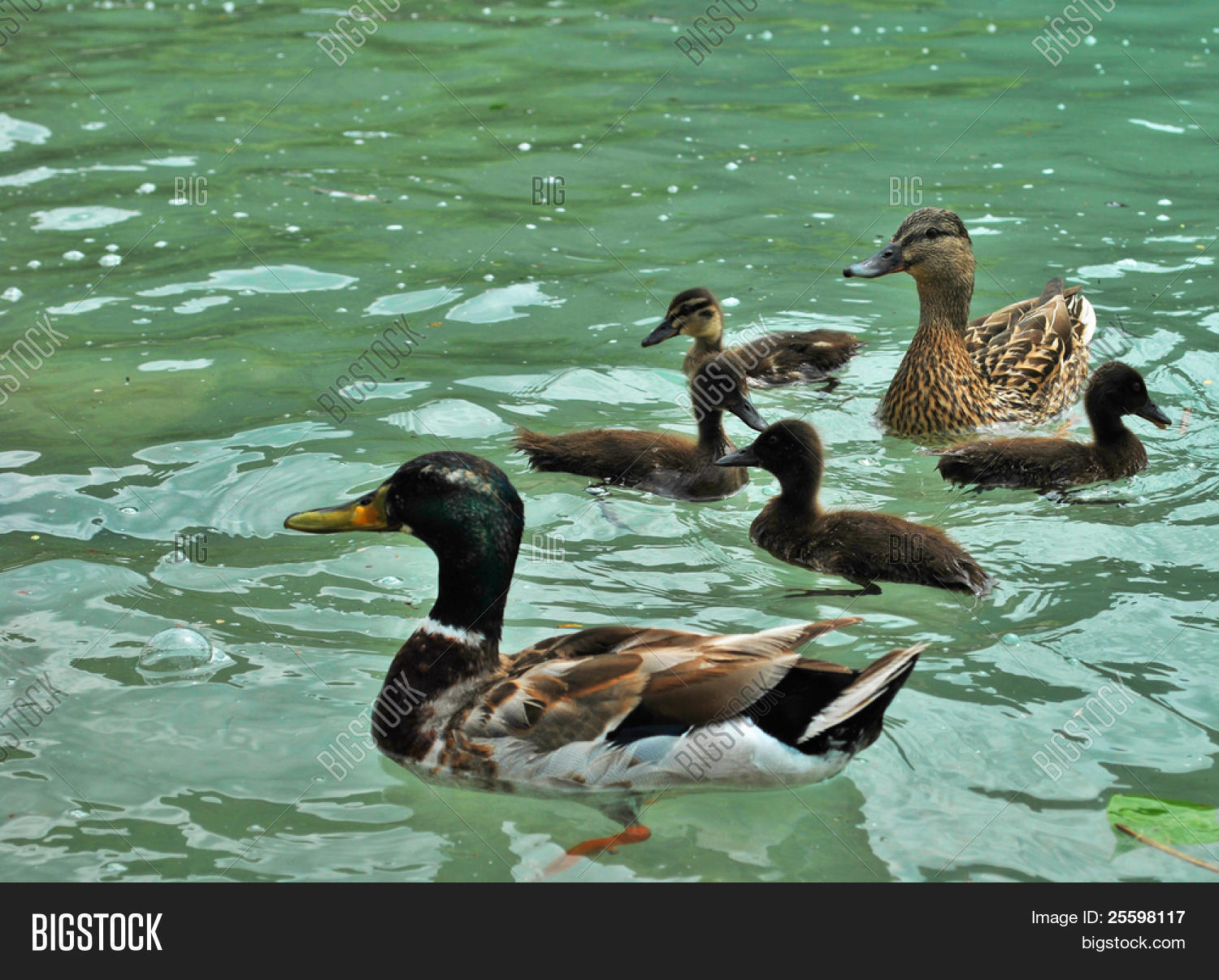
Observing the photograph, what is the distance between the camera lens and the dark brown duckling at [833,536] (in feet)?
20.0

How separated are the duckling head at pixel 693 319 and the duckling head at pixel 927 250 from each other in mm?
858

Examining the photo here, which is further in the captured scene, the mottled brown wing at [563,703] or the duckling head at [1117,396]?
the duckling head at [1117,396]

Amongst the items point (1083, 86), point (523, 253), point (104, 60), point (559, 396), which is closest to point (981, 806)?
point (559, 396)

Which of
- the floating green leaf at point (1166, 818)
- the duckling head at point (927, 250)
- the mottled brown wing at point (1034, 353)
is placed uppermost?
the duckling head at point (927, 250)

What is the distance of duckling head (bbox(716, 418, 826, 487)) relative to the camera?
6.62 m

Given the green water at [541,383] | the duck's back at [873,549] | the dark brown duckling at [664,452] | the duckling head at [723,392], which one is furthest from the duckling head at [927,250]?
the duck's back at [873,549]

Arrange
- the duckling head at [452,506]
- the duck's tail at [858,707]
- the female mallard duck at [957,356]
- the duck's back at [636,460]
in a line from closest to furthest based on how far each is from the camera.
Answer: the duck's tail at [858,707]
the duckling head at [452,506]
the duck's back at [636,460]
the female mallard duck at [957,356]

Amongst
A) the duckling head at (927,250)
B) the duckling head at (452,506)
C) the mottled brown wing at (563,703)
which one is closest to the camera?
the mottled brown wing at (563,703)

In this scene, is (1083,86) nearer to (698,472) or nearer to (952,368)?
(952,368)

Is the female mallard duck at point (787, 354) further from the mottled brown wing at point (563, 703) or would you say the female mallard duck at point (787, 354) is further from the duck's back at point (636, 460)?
the mottled brown wing at point (563, 703)

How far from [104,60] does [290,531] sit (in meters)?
8.74

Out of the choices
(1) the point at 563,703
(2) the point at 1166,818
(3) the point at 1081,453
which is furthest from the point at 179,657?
(3) the point at 1081,453

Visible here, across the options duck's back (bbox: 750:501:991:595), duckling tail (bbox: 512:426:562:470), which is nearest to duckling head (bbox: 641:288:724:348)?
duckling tail (bbox: 512:426:562:470)

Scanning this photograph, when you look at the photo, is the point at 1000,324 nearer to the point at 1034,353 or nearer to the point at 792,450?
the point at 1034,353
